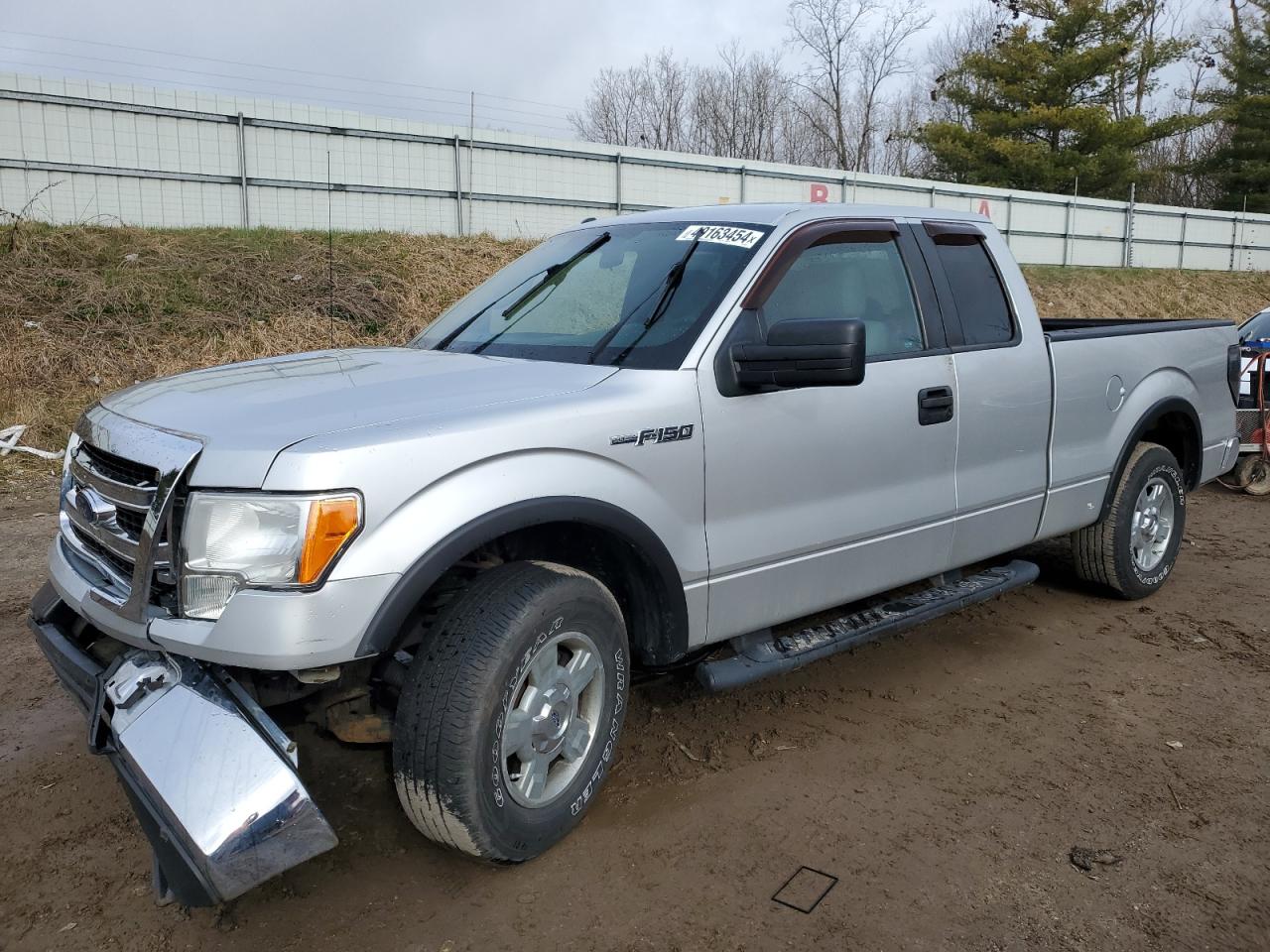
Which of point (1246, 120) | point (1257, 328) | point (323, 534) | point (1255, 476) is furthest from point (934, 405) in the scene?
point (1246, 120)

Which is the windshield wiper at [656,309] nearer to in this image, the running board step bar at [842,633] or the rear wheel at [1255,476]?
the running board step bar at [842,633]

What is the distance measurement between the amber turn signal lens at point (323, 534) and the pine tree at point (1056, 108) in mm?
34203

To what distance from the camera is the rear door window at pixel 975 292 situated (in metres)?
4.23

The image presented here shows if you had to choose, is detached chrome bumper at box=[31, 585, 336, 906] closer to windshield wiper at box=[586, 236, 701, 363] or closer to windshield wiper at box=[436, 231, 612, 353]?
windshield wiper at box=[586, 236, 701, 363]

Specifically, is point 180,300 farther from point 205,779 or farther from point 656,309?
point 205,779

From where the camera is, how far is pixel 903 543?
388cm

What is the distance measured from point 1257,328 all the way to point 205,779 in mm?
10488

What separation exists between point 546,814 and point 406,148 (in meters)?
15.6

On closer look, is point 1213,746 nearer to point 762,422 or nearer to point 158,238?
point 762,422

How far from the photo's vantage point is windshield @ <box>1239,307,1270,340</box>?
9633 mm

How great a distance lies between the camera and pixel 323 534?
243 centimetres

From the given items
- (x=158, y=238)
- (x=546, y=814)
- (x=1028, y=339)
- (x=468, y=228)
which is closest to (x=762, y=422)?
(x=546, y=814)

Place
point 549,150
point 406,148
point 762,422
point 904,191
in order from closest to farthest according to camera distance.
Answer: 1. point 762,422
2. point 406,148
3. point 549,150
4. point 904,191

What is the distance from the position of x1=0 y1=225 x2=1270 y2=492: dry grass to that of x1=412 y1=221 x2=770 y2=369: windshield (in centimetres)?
663
